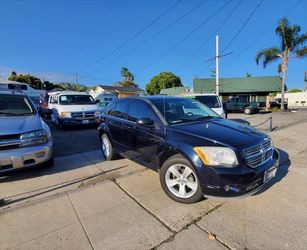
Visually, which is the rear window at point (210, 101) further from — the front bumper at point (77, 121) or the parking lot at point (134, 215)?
the parking lot at point (134, 215)

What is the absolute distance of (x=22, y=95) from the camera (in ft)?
17.9

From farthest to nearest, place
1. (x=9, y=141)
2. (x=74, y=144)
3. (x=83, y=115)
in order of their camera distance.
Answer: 1. (x=83, y=115)
2. (x=74, y=144)
3. (x=9, y=141)

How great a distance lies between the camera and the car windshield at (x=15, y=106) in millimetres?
4867

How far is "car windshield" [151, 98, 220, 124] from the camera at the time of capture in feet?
12.3

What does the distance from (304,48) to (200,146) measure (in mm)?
24400

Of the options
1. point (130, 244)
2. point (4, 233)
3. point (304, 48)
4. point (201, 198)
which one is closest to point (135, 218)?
point (130, 244)

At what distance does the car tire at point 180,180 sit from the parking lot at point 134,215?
0.14 m

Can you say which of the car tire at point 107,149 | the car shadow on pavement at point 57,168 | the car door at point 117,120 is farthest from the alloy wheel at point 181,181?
the car shadow on pavement at point 57,168

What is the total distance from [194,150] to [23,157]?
310 cm

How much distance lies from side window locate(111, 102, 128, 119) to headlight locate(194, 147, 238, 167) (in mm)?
2291

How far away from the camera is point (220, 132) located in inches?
126

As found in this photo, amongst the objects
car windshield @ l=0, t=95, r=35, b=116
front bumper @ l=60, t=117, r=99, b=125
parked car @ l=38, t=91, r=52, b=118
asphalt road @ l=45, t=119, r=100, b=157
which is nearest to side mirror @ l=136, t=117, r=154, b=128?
car windshield @ l=0, t=95, r=35, b=116

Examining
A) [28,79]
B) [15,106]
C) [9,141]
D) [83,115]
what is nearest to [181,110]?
[9,141]

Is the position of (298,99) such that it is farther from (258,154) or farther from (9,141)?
(9,141)
